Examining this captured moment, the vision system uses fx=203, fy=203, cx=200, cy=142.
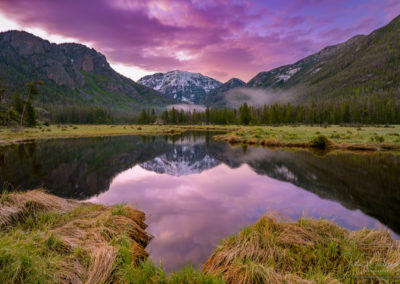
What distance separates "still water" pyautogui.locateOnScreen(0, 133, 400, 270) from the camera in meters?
7.88

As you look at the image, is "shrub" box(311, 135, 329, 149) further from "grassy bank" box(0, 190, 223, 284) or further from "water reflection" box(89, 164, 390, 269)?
"grassy bank" box(0, 190, 223, 284)

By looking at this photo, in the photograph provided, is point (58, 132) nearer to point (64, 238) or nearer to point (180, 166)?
point (180, 166)

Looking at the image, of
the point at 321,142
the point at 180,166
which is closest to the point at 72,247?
the point at 180,166

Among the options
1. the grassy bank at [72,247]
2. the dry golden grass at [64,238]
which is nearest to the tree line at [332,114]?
the dry golden grass at [64,238]

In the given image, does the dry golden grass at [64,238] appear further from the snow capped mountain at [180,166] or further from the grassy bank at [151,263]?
the snow capped mountain at [180,166]

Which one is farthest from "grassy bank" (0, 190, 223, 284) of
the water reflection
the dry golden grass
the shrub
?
the shrub

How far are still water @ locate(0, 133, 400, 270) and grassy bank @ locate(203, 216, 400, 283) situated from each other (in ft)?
3.79

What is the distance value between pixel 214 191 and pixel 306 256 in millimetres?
8532

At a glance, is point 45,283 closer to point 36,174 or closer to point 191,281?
point 191,281

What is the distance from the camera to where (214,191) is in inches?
534

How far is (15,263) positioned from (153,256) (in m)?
3.52

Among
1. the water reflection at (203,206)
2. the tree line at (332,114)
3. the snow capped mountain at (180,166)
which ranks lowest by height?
the snow capped mountain at (180,166)

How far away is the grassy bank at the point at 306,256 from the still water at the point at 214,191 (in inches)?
45.5

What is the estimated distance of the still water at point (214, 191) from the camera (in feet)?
25.9
